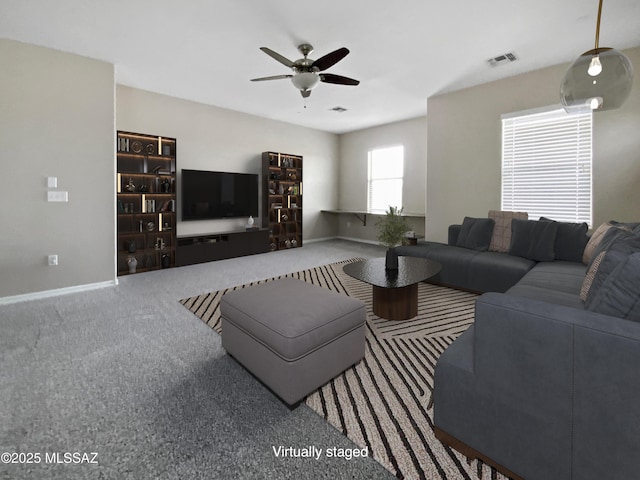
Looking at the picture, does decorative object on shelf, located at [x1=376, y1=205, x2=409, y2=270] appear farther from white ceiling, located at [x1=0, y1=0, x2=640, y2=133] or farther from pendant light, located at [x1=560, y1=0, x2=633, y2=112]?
white ceiling, located at [x1=0, y1=0, x2=640, y2=133]

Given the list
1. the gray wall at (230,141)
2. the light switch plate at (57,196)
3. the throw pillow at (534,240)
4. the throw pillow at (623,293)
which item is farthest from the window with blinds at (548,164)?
the light switch plate at (57,196)

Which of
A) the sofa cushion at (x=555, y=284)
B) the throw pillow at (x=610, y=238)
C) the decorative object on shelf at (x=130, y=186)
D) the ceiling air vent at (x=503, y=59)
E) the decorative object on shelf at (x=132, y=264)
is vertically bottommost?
the decorative object on shelf at (x=132, y=264)

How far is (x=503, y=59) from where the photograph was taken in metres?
3.89

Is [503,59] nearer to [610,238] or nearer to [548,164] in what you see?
[548,164]

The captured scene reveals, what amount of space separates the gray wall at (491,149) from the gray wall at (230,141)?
318cm

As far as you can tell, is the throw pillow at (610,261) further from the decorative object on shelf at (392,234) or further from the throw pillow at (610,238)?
the decorative object on shelf at (392,234)

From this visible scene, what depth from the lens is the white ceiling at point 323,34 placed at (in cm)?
284

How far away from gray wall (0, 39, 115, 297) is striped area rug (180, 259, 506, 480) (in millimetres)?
1918

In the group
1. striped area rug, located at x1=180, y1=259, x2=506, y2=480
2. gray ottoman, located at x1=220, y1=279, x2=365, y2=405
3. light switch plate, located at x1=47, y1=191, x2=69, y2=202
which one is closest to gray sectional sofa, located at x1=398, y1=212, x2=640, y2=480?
striped area rug, located at x1=180, y1=259, x2=506, y2=480

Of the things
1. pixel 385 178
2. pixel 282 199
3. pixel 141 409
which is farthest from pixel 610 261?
pixel 385 178

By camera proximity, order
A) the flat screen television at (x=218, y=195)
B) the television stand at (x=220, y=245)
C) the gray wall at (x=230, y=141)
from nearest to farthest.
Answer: the gray wall at (x=230, y=141) → the television stand at (x=220, y=245) → the flat screen television at (x=218, y=195)

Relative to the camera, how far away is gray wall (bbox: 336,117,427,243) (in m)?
6.72

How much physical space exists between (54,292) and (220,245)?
2.47 m

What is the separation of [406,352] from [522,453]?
1.15 m
